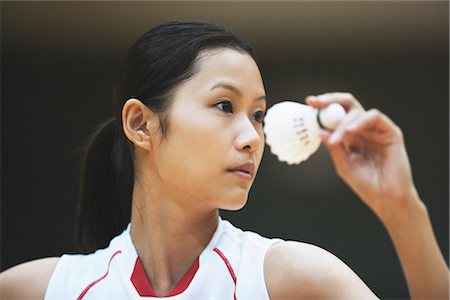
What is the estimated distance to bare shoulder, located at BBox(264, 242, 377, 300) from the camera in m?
0.87

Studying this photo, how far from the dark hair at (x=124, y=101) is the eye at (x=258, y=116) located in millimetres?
90

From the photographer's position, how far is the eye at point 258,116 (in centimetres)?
97

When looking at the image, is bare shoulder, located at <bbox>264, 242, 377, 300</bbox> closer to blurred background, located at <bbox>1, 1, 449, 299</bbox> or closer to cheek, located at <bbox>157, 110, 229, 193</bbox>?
cheek, located at <bbox>157, 110, 229, 193</bbox>

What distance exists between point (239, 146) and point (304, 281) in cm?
19

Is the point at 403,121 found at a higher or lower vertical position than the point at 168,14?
lower

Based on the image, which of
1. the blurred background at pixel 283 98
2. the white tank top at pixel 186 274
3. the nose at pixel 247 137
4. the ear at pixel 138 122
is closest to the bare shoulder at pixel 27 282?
the white tank top at pixel 186 274

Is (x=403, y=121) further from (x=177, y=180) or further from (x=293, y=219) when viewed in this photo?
(x=177, y=180)

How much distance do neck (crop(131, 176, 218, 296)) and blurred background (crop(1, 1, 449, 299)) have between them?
1950 millimetres

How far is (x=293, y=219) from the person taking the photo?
10.3ft

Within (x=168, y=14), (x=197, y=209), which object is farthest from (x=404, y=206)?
(x=168, y=14)

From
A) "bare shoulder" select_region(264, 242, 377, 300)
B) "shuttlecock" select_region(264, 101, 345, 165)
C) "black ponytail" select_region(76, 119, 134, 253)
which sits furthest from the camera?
"black ponytail" select_region(76, 119, 134, 253)

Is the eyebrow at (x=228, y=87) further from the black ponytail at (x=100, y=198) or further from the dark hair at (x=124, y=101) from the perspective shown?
the black ponytail at (x=100, y=198)

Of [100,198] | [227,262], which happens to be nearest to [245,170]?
[227,262]

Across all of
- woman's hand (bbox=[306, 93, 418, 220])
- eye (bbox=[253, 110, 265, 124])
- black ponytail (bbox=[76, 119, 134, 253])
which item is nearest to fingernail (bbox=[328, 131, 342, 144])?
woman's hand (bbox=[306, 93, 418, 220])
